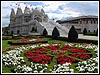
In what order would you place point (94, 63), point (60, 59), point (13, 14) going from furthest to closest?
point (13, 14) < point (60, 59) < point (94, 63)

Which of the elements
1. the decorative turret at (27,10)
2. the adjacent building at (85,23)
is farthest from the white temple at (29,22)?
the adjacent building at (85,23)

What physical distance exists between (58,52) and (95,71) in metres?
3.26

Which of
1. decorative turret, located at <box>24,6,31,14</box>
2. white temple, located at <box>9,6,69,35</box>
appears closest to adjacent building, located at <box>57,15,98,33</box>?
white temple, located at <box>9,6,69,35</box>

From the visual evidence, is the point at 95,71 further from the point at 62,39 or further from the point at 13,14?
the point at 13,14

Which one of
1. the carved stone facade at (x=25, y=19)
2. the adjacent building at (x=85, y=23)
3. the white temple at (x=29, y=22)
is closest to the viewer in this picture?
the white temple at (x=29, y=22)

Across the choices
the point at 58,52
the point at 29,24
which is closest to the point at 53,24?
the point at 29,24

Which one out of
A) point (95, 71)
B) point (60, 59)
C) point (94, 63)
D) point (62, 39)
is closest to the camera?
point (95, 71)

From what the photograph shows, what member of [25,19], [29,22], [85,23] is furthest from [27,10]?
[85,23]

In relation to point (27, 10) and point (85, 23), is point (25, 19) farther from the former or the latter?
point (85, 23)

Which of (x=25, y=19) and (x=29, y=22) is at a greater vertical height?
(x=25, y=19)

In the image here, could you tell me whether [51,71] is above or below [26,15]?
below

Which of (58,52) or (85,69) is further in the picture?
(58,52)

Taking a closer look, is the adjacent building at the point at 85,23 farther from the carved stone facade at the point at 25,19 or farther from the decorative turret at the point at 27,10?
the decorative turret at the point at 27,10

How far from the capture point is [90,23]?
37750mm
